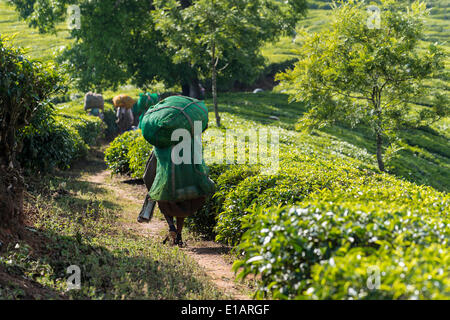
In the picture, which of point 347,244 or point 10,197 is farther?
point 10,197

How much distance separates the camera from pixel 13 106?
241 inches

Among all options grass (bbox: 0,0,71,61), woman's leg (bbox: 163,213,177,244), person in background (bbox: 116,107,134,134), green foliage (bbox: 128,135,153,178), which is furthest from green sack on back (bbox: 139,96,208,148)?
grass (bbox: 0,0,71,61)

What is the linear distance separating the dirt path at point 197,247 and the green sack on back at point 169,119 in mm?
2056

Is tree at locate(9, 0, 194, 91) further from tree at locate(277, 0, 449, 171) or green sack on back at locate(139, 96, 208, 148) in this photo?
green sack on back at locate(139, 96, 208, 148)

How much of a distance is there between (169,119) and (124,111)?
17.4 m

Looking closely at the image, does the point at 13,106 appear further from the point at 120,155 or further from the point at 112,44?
the point at 112,44

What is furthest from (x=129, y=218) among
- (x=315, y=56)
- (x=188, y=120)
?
(x=315, y=56)

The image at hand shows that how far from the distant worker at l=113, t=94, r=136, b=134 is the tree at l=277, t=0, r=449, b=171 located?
988cm

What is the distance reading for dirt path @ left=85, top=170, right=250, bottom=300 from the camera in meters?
6.35

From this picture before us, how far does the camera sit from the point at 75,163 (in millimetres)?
17031

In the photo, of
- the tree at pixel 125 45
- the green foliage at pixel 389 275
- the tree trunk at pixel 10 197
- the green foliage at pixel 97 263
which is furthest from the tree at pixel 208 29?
the green foliage at pixel 389 275

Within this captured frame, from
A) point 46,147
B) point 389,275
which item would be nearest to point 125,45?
point 46,147

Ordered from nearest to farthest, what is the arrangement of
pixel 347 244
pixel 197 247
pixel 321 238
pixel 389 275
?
pixel 389 275 → pixel 347 244 → pixel 321 238 → pixel 197 247
